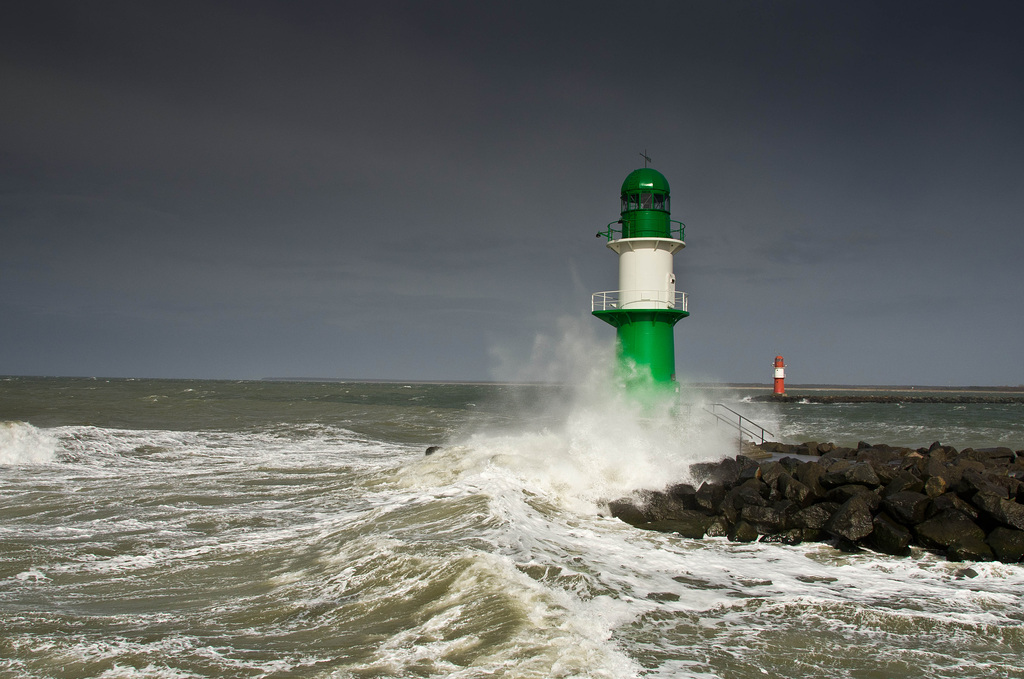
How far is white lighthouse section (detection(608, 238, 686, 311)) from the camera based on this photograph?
11883 mm

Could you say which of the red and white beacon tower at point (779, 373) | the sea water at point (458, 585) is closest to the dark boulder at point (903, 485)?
the sea water at point (458, 585)

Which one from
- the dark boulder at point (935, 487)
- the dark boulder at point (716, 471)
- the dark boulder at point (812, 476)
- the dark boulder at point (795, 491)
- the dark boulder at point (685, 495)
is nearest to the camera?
the dark boulder at point (935, 487)

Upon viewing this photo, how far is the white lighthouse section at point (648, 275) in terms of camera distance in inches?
468

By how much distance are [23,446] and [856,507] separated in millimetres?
15633

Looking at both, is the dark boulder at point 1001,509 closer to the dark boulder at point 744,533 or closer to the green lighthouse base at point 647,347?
the dark boulder at point 744,533

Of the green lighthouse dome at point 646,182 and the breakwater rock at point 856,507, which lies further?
the green lighthouse dome at point 646,182

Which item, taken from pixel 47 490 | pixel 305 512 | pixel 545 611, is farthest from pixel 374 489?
pixel 545 611


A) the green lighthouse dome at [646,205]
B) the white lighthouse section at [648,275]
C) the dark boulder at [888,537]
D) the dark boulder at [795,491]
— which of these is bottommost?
the dark boulder at [888,537]

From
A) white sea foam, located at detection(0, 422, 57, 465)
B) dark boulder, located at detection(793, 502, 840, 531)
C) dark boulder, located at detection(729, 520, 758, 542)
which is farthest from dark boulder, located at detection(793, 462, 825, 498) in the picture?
white sea foam, located at detection(0, 422, 57, 465)

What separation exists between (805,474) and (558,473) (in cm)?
330

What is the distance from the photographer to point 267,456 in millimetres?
14453

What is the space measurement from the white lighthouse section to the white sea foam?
11835 millimetres

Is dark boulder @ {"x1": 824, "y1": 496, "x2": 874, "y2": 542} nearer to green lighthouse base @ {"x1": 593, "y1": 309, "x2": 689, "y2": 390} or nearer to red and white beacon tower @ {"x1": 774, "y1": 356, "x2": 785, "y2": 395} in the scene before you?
green lighthouse base @ {"x1": 593, "y1": 309, "x2": 689, "y2": 390}

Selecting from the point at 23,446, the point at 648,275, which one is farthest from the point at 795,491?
the point at 23,446
